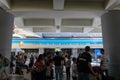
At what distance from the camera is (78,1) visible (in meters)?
8.40

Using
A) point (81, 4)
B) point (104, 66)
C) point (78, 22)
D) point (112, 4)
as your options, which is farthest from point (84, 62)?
point (78, 22)

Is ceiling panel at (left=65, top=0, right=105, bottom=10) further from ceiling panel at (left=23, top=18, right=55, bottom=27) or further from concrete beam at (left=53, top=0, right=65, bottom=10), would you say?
ceiling panel at (left=23, top=18, right=55, bottom=27)

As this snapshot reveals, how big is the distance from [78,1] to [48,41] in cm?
1200

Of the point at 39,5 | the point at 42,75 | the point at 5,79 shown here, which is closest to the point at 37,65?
the point at 42,75

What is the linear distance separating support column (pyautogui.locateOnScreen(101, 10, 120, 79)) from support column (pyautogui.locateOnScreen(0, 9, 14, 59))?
4.66 m

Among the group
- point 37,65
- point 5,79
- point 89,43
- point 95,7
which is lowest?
point 5,79

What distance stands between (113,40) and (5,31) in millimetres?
4891

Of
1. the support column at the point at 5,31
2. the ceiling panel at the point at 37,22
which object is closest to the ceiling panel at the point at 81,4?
the support column at the point at 5,31

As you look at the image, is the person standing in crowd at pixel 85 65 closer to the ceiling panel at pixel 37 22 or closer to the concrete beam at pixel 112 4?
the concrete beam at pixel 112 4

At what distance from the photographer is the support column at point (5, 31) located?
25.4ft

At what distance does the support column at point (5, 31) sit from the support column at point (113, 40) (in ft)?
15.3

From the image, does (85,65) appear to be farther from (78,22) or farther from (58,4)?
(78,22)

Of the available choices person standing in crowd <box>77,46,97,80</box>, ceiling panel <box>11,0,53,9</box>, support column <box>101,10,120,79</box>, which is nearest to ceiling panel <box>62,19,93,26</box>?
support column <box>101,10,120,79</box>

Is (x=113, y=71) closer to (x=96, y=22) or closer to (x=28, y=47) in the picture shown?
(x=96, y=22)
